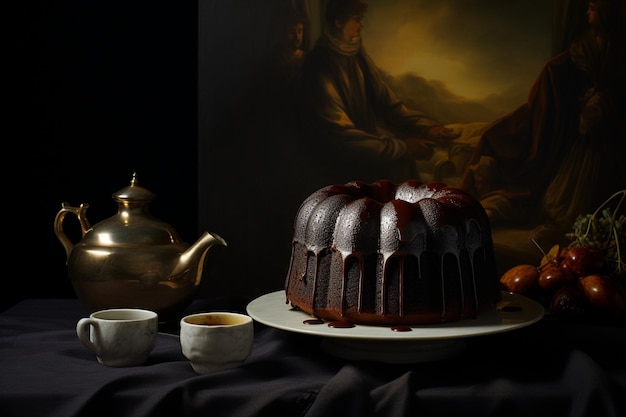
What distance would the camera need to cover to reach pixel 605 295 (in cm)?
185

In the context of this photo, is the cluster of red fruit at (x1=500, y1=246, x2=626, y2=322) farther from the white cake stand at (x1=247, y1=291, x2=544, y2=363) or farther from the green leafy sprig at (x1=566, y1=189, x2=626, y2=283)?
the white cake stand at (x1=247, y1=291, x2=544, y2=363)

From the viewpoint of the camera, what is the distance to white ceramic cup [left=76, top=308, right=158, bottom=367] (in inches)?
57.1

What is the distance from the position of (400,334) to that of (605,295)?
686 millimetres

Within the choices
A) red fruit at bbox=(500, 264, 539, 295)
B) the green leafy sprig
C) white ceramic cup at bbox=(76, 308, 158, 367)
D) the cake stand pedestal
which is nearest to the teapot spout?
white ceramic cup at bbox=(76, 308, 158, 367)

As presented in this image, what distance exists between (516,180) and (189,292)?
1.12 m

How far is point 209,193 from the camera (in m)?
2.44

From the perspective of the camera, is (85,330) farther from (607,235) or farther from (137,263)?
(607,235)

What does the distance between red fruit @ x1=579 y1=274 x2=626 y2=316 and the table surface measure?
0.21 m

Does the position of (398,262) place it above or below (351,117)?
below

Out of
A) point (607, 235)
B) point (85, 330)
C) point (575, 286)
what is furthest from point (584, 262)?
point (85, 330)

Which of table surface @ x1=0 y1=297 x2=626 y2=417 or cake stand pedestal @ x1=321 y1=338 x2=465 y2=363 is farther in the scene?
cake stand pedestal @ x1=321 y1=338 x2=465 y2=363

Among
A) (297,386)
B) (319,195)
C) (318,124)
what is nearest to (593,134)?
(318,124)

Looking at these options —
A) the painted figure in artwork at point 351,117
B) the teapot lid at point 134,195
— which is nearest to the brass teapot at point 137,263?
the teapot lid at point 134,195

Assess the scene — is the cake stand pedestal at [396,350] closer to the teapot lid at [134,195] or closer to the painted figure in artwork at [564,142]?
the teapot lid at [134,195]
